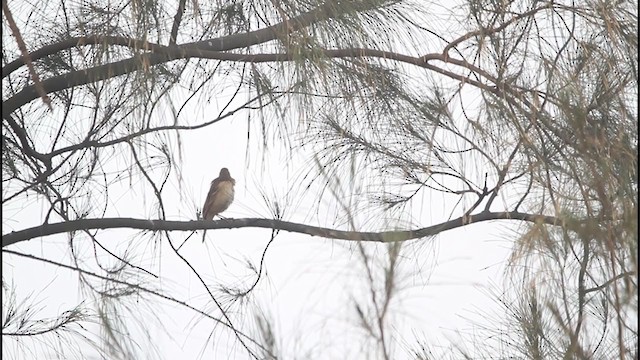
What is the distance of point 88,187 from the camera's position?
6.36ft

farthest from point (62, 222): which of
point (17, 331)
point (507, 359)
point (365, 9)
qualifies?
point (507, 359)

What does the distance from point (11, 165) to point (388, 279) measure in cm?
98

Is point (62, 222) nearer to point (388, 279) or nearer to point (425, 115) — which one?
point (425, 115)

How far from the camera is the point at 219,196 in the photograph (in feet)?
9.59

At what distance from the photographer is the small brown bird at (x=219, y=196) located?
Result: 287cm

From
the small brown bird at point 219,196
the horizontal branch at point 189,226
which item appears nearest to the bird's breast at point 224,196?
the small brown bird at point 219,196

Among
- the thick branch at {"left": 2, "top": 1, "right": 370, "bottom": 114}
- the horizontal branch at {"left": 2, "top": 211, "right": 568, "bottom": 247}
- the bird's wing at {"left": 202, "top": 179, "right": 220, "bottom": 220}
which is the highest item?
the bird's wing at {"left": 202, "top": 179, "right": 220, "bottom": 220}

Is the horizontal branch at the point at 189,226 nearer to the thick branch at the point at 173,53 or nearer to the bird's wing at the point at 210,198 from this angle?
the thick branch at the point at 173,53

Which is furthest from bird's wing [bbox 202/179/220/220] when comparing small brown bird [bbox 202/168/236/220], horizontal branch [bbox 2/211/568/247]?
horizontal branch [bbox 2/211/568/247]

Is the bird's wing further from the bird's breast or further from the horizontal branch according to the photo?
the horizontal branch

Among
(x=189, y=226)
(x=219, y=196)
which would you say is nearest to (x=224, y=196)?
(x=219, y=196)

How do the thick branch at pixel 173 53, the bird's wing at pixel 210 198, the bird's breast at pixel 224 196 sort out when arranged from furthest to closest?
the bird's breast at pixel 224 196
the bird's wing at pixel 210 198
the thick branch at pixel 173 53

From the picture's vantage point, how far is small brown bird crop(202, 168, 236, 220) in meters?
2.87

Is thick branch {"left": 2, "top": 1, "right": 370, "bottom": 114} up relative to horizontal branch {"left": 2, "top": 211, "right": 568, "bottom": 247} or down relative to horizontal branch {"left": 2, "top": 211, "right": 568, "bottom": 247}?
up
